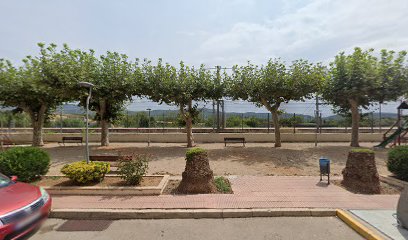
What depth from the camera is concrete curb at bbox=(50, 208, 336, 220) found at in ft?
17.6

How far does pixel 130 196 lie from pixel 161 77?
8735 millimetres

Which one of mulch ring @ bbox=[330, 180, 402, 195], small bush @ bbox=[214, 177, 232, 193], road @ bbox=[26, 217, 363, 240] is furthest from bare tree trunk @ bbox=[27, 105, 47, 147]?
mulch ring @ bbox=[330, 180, 402, 195]

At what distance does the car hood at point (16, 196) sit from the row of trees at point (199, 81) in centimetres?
940

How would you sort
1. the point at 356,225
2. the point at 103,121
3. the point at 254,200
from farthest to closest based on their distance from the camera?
1. the point at 103,121
2. the point at 254,200
3. the point at 356,225

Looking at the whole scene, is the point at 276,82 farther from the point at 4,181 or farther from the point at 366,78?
the point at 4,181

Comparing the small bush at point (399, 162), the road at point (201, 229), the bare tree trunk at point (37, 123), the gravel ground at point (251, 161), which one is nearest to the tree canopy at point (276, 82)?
the gravel ground at point (251, 161)

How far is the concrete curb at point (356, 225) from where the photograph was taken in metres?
4.33

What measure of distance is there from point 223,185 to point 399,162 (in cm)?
553

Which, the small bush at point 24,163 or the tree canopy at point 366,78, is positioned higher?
the tree canopy at point 366,78

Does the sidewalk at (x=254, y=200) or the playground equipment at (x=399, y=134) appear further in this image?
the playground equipment at (x=399, y=134)

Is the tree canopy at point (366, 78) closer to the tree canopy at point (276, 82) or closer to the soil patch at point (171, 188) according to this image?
the tree canopy at point (276, 82)

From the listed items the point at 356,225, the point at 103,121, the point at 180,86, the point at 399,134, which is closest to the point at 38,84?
the point at 103,121

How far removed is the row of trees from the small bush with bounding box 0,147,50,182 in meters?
6.55

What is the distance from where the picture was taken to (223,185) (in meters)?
7.22
